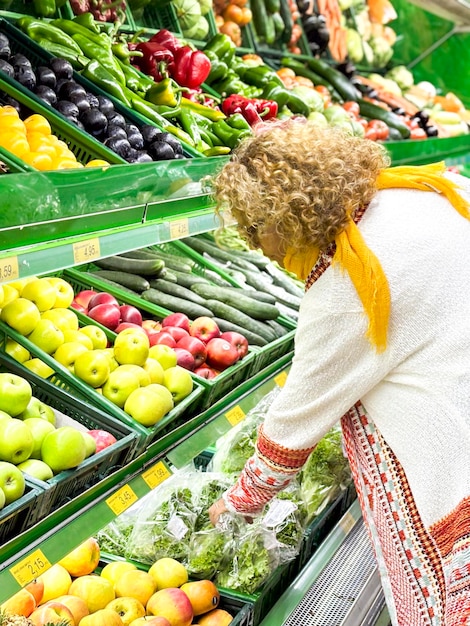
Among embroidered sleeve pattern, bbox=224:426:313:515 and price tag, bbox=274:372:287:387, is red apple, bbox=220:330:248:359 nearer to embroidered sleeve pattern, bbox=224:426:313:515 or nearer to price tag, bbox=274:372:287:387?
price tag, bbox=274:372:287:387

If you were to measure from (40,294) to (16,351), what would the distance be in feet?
0.83

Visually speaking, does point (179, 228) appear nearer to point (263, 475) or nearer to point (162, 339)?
point (162, 339)

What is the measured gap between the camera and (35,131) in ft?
6.57

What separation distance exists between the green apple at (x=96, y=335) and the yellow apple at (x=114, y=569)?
627mm

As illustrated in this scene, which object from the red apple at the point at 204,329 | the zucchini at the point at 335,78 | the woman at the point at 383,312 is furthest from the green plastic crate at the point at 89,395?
the zucchini at the point at 335,78

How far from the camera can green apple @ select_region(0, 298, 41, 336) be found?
2025mm

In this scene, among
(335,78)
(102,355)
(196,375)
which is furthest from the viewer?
(335,78)

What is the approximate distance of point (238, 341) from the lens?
2.55 metres

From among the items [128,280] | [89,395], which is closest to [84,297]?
[128,280]

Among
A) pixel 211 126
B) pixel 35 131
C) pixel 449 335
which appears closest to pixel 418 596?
pixel 449 335

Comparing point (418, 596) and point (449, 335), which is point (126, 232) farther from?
point (418, 596)

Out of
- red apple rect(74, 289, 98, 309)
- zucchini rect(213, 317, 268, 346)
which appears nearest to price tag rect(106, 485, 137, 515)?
red apple rect(74, 289, 98, 309)

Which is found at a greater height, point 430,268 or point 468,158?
point 430,268

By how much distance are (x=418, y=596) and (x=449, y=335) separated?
0.67 meters
